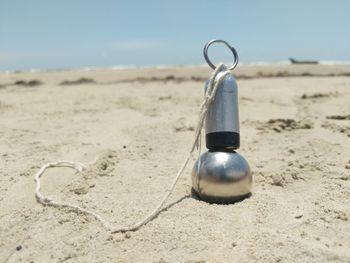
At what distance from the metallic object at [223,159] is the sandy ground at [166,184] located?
0.09m

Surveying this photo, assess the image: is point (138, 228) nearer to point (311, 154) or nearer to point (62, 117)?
point (311, 154)

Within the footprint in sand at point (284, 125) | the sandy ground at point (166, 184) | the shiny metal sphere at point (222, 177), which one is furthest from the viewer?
the footprint in sand at point (284, 125)

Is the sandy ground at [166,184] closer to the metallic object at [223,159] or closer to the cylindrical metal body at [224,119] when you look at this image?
the metallic object at [223,159]

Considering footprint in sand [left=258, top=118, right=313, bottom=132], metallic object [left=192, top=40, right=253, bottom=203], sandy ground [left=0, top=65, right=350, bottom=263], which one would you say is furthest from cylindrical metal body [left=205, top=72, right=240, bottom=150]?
footprint in sand [left=258, top=118, right=313, bottom=132]

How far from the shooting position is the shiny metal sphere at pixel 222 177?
9.15 ft

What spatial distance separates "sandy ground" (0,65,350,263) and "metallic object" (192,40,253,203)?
0.30 ft

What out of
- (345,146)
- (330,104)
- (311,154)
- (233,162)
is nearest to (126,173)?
(233,162)

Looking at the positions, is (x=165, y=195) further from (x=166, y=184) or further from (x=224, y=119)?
(x=224, y=119)

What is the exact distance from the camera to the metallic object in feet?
9.19

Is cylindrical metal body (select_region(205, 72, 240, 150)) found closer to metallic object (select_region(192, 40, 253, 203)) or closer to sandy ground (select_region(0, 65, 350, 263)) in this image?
metallic object (select_region(192, 40, 253, 203))

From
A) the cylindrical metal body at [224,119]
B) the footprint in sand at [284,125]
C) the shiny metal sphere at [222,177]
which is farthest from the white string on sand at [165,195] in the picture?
the footprint in sand at [284,125]

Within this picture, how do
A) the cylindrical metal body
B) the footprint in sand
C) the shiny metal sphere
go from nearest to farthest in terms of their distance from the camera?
the shiny metal sphere, the cylindrical metal body, the footprint in sand

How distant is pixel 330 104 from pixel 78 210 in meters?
3.77

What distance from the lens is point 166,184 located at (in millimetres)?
3330
